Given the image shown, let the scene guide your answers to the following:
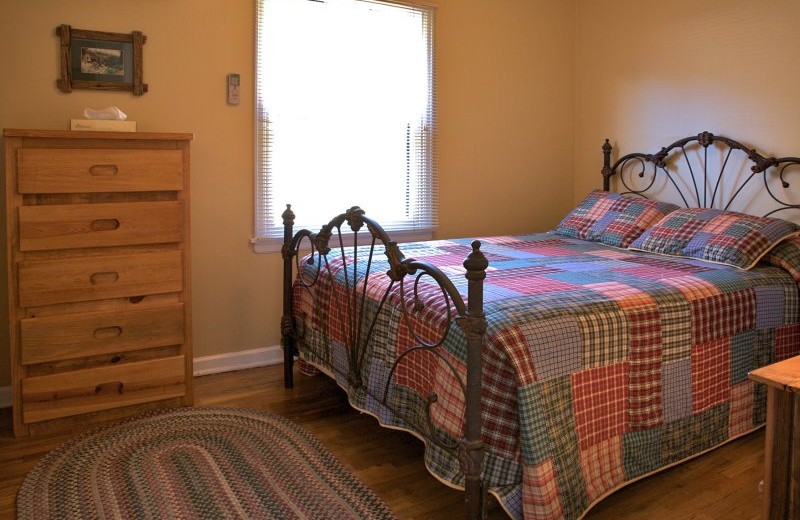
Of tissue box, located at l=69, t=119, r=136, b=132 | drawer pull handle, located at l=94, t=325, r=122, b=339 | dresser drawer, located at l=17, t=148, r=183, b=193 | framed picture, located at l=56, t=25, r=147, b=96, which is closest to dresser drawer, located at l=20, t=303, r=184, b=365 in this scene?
drawer pull handle, located at l=94, t=325, r=122, b=339

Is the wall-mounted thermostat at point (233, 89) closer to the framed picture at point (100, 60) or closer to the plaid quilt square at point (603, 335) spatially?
the framed picture at point (100, 60)

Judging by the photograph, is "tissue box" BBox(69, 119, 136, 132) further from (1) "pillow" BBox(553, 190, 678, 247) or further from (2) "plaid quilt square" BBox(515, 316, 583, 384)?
(1) "pillow" BBox(553, 190, 678, 247)

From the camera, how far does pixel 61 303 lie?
2535 mm

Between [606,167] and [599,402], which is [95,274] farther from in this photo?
[606,167]

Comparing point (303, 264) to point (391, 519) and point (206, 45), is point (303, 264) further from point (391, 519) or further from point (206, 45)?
point (391, 519)

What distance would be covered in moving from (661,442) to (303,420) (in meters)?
1.37

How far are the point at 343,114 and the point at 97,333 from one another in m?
1.62

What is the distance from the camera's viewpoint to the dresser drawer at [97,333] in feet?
8.14

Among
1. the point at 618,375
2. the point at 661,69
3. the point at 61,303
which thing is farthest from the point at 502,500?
the point at 661,69

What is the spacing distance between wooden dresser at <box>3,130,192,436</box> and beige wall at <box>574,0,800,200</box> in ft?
8.49

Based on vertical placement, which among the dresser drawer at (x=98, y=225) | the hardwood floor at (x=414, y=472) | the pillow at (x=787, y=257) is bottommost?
the hardwood floor at (x=414, y=472)

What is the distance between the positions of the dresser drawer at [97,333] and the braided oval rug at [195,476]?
31cm

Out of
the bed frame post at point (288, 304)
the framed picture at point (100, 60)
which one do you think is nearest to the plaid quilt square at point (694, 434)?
the bed frame post at point (288, 304)

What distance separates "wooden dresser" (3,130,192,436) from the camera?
2457 mm
